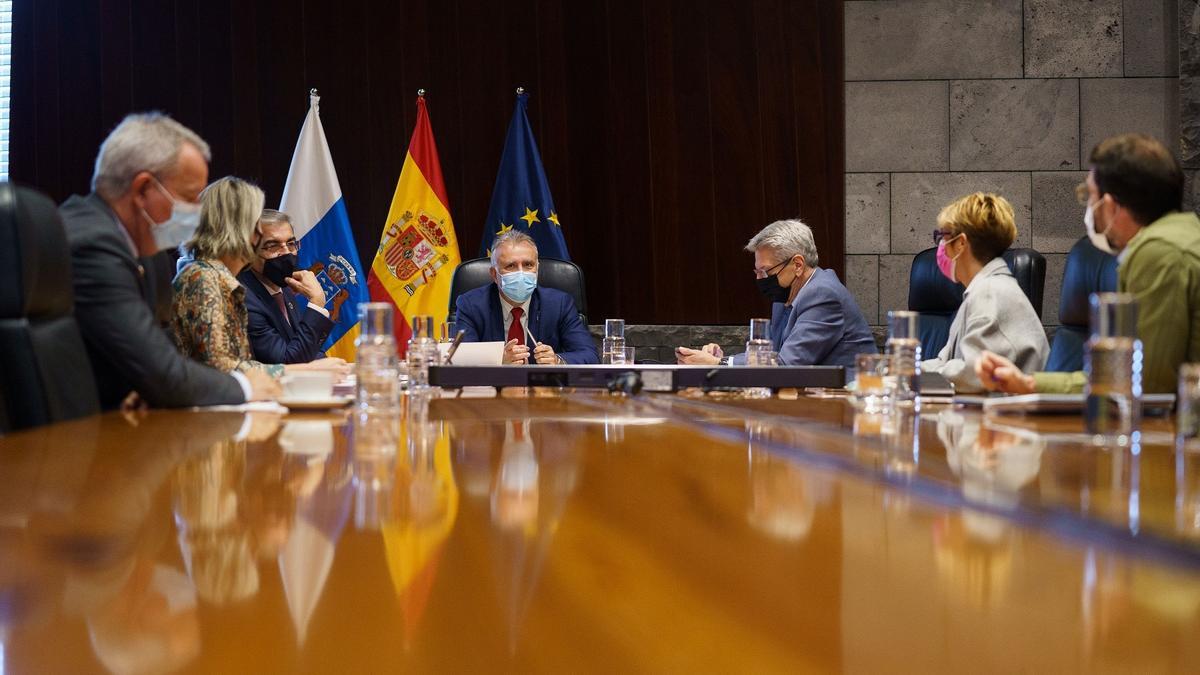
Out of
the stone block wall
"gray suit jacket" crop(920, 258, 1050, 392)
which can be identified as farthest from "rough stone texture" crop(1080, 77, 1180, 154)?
"gray suit jacket" crop(920, 258, 1050, 392)

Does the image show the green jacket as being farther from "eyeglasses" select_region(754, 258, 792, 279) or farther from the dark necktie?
the dark necktie

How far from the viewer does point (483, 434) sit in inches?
57.7

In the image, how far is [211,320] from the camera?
2.93 metres

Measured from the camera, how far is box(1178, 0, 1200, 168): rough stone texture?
539 centimetres

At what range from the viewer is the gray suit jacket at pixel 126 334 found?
2.16m

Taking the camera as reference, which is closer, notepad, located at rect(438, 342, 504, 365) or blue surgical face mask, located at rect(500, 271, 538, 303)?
notepad, located at rect(438, 342, 504, 365)

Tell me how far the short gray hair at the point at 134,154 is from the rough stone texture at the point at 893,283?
392 centimetres

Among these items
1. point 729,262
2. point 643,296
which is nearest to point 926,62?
point 729,262

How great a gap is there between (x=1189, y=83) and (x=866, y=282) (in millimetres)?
1873

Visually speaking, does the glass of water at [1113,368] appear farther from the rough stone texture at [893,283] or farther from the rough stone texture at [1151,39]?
the rough stone texture at [1151,39]

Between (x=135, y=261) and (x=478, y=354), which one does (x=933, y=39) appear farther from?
(x=135, y=261)

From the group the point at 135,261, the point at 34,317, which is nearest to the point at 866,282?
the point at 135,261

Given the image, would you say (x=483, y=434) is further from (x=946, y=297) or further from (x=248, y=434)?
(x=946, y=297)

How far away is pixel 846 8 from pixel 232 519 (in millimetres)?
5420
